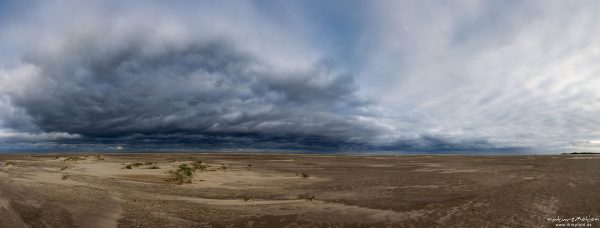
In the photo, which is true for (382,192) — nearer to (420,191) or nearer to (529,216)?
(420,191)

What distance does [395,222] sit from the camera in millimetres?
15406

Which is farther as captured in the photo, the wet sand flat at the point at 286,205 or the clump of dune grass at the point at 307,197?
the clump of dune grass at the point at 307,197

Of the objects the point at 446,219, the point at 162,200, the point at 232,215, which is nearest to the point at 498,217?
the point at 446,219

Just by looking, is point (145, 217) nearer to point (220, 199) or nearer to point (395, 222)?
point (220, 199)

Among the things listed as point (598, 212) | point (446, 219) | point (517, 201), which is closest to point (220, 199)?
point (446, 219)

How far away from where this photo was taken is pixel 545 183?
29.0 m

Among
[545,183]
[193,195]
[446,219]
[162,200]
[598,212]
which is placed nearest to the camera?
[446,219]

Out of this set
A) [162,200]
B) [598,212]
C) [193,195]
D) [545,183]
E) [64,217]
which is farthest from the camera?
[545,183]

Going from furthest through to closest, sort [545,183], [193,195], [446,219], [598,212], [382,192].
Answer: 1. [545,183]
2. [382,192]
3. [193,195]
4. [598,212]
5. [446,219]

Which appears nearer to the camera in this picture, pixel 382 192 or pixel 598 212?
pixel 598 212

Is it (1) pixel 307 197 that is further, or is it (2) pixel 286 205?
(1) pixel 307 197

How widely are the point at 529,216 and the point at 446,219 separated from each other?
409 centimetres

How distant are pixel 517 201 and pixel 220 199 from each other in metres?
16.9

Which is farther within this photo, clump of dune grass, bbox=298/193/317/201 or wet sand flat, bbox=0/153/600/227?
clump of dune grass, bbox=298/193/317/201
